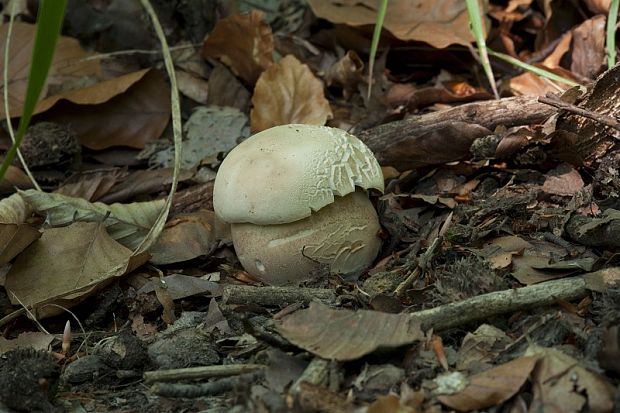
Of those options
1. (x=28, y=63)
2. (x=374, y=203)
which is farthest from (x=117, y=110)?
(x=374, y=203)

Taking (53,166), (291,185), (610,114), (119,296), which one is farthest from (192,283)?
(610,114)

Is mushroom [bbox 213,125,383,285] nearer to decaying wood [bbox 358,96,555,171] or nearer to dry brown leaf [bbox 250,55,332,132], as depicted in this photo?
decaying wood [bbox 358,96,555,171]

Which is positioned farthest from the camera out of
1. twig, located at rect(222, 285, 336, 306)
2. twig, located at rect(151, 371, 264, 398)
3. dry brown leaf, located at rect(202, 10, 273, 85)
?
dry brown leaf, located at rect(202, 10, 273, 85)

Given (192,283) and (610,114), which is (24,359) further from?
(610,114)

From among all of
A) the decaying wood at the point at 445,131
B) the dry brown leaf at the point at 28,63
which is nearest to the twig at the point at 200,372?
the decaying wood at the point at 445,131

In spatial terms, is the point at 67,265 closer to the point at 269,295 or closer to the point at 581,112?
the point at 269,295

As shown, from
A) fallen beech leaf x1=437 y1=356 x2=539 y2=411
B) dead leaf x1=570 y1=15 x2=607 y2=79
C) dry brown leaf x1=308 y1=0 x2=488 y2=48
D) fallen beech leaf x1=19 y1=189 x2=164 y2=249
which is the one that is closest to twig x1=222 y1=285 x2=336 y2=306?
fallen beech leaf x1=437 y1=356 x2=539 y2=411
